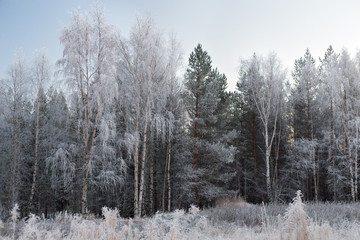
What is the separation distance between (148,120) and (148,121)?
52mm

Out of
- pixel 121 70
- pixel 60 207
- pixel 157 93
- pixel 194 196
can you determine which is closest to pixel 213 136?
pixel 194 196

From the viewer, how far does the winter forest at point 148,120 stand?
13.8m

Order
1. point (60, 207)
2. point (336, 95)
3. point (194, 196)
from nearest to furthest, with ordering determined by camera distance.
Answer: point (194, 196), point (336, 95), point (60, 207)

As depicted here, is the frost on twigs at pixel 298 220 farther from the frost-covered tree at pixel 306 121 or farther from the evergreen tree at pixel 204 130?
the frost-covered tree at pixel 306 121

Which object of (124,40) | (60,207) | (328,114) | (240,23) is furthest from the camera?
(60,207)

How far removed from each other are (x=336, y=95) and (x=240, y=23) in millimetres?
9618

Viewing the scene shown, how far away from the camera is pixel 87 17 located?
13477mm

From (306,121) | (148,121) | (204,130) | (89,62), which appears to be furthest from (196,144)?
(306,121)

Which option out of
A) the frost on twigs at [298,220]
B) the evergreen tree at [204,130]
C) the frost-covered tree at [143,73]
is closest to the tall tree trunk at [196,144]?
the evergreen tree at [204,130]

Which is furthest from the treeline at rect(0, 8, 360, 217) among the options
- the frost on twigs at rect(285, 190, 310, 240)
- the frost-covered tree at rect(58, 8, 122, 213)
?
the frost on twigs at rect(285, 190, 310, 240)

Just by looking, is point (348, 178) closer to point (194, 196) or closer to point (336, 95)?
point (336, 95)

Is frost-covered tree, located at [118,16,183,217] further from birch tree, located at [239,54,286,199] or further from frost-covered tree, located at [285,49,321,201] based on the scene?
frost-covered tree, located at [285,49,321,201]

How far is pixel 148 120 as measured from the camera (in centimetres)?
1426

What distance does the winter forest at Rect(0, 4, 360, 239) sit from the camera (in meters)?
13.8
